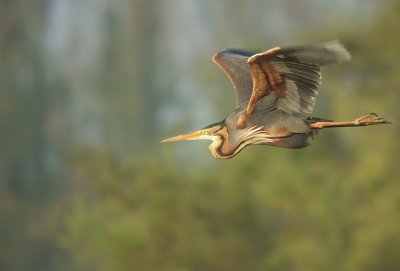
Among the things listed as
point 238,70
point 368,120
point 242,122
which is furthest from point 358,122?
point 238,70

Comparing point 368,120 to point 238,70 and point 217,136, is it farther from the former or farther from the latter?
point 238,70

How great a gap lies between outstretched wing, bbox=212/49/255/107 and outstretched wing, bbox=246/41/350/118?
0.30 meters

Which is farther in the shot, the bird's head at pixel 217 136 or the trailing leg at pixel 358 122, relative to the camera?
the bird's head at pixel 217 136

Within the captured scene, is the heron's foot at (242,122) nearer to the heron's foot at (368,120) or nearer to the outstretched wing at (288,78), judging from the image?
the outstretched wing at (288,78)

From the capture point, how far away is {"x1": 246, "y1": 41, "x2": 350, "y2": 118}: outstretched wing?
485 centimetres

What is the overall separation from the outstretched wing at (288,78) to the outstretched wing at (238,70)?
30cm

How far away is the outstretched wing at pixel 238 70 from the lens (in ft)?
18.4

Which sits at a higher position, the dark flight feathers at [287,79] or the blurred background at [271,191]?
the blurred background at [271,191]

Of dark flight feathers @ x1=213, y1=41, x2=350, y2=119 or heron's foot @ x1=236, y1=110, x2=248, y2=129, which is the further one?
heron's foot @ x1=236, y1=110, x2=248, y2=129

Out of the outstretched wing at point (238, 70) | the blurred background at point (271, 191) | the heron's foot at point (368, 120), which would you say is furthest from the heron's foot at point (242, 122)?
the blurred background at point (271, 191)

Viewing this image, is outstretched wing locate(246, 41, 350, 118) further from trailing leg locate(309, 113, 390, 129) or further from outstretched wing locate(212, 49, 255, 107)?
outstretched wing locate(212, 49, 255, 107)

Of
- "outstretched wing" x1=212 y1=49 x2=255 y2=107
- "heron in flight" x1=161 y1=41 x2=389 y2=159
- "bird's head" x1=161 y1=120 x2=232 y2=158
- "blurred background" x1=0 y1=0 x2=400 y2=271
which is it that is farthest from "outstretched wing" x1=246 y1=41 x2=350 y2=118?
"blurred background" x1=0 y1=0 x2=400 y2=271

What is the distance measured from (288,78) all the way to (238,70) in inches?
31.1

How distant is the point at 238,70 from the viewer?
5.89m
